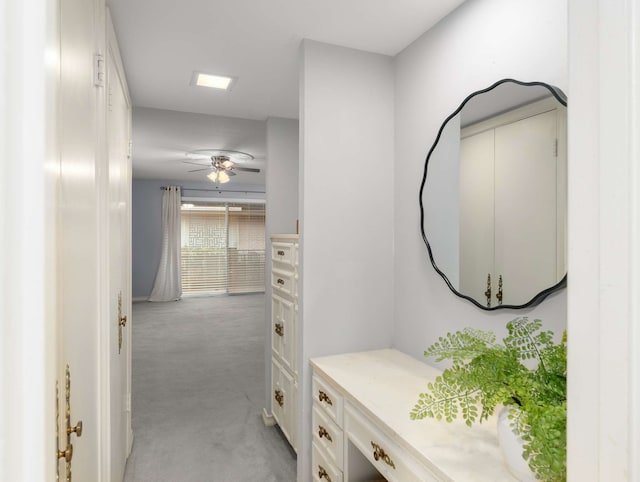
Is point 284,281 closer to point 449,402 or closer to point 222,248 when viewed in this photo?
point 449,402

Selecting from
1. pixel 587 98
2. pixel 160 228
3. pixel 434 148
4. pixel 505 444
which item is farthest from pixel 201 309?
pixel 587 98

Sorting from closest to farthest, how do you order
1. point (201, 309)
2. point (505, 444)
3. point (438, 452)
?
point (505, 444), point (438, 452), point (201, 309)

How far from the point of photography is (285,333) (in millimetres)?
2547

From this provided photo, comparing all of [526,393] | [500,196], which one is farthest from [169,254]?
[526,393]

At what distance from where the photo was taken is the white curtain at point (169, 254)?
8195 millimetres

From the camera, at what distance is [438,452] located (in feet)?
3.83

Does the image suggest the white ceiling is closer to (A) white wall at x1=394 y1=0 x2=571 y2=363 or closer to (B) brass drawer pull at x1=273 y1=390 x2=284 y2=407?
(A) white wall at x1=394 y1=0 x2=571 y2=363

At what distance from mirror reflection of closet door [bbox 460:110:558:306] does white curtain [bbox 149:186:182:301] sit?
7.57 meters

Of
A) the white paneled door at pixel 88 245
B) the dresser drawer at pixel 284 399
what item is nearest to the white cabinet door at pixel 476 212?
the dresser drawer at pixel 284 399

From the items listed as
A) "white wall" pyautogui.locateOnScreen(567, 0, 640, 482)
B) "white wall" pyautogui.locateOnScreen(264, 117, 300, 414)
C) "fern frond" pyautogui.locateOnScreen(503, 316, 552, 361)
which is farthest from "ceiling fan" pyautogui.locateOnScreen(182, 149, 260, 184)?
"white wall" pyautogui.locateOnScreen(567, 0, 640, 482)

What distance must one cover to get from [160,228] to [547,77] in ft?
27.1

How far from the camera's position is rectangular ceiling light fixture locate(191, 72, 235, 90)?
2.44 meters

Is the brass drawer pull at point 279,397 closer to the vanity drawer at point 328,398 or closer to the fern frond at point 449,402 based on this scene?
the vanity drawer at point 328,398

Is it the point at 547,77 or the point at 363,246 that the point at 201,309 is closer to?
the point at 363,246
